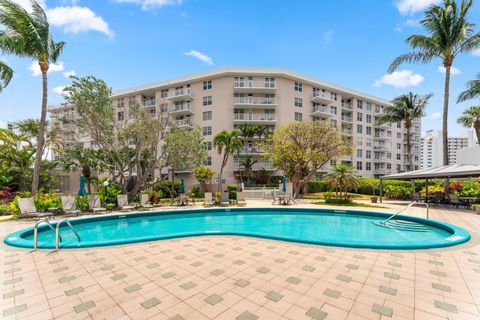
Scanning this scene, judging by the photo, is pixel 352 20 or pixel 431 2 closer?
pixel 352 20

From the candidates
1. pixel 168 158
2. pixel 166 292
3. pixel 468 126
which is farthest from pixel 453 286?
pixel 468 126

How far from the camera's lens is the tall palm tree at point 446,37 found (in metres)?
17.1

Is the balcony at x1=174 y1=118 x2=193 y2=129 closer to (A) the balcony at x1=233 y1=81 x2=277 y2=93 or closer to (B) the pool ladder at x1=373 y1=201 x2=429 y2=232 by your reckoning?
(A) the balcony at x1=233 y1=81 x2=277 y2=93

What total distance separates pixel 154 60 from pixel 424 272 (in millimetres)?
20109

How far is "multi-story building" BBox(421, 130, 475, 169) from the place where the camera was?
148m

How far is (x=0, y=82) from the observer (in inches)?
549

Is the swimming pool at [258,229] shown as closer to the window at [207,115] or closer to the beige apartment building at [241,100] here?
the beige apartment building at [241,100]

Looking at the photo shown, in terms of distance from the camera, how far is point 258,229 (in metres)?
10.9

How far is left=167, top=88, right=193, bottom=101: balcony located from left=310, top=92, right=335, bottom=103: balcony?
20248mm

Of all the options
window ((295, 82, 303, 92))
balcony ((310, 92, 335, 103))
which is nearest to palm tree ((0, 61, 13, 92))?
window ((295, 82, 303, 92))

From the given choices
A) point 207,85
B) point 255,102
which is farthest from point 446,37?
point 207,85

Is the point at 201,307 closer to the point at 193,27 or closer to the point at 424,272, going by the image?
the point at 424,272

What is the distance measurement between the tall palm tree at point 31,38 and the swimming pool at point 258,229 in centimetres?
788

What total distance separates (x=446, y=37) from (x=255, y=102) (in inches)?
848
